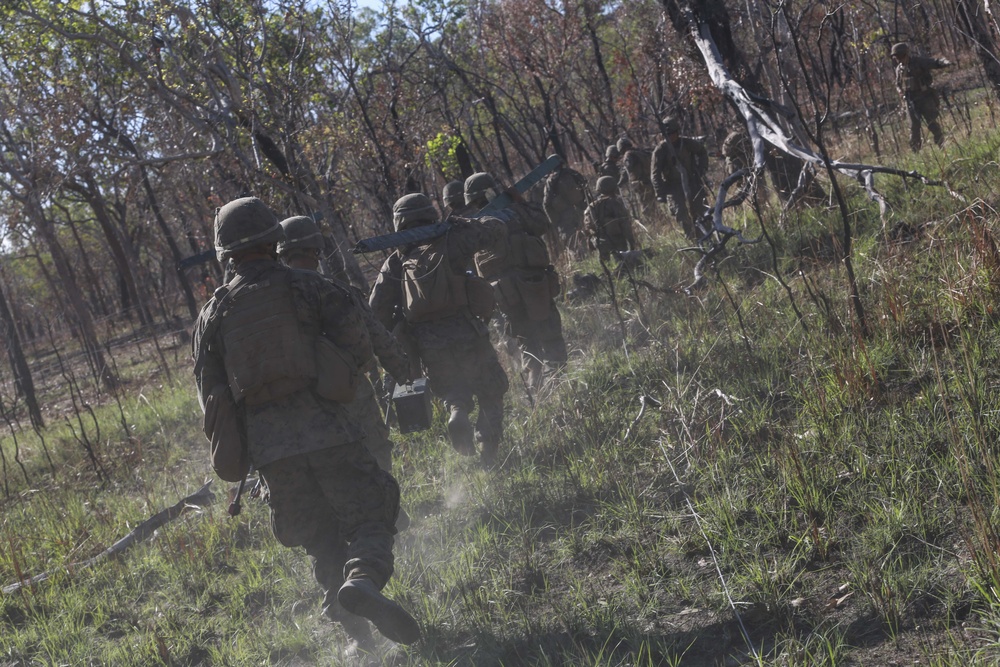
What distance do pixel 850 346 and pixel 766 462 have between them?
963 millimetres

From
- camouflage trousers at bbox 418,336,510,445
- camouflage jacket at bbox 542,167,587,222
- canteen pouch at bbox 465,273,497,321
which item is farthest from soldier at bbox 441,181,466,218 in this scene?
camouflage jacket at bbox 542,167,587,222

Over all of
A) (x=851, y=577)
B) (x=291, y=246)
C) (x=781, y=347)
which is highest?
(x=291, y=246)

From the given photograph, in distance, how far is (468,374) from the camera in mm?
6336

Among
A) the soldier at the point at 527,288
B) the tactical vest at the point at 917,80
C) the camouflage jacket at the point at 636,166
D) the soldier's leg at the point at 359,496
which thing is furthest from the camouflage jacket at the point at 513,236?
the tactical vest at the point at 917,80

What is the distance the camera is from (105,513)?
703 cm

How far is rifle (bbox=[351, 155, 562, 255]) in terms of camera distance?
5.20 m

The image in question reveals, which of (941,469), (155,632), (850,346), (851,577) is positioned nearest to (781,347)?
(850,346)

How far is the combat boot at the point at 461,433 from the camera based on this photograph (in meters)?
6.11

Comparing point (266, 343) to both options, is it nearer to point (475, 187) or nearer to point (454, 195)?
point (475, 187)

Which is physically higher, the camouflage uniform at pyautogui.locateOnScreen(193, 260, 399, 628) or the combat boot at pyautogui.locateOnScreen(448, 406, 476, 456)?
the camouflage uniform at pyautogui.locateOnScreen(193, 260, 399, 628)

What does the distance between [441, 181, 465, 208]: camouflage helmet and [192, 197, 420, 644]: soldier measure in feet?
11.2

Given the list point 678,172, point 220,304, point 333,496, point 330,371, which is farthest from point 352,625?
point 678,172

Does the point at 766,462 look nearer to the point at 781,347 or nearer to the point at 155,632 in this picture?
the point at 781,347

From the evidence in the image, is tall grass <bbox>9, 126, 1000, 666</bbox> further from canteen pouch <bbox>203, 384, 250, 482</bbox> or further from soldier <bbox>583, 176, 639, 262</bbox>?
soldier <bbox>583, 176, 639, 262</bbox>
